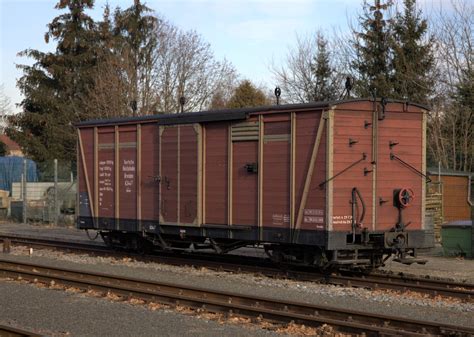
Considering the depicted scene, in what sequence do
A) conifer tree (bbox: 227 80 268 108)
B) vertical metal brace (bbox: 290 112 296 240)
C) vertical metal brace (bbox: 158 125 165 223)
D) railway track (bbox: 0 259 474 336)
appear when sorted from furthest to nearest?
conifer tree (bbox: 227 80 268 108)
vertical metal brace (bbox: 158 125 165 223)
vertical metal brace (bbox: 290 112 296 240)
railway track (bbox: 0 259 474 336)

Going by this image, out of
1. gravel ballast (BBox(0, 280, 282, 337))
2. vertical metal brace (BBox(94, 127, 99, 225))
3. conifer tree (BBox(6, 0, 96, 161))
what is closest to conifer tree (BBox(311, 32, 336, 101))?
conifer tree (BBox(6, 0, 96, 161))

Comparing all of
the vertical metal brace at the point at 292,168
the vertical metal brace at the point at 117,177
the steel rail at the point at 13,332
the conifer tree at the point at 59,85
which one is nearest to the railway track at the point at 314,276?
the vertical metal brace at the point at 117,177

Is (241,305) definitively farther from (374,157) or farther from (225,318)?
(374,157)

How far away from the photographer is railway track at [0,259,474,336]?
8023mm

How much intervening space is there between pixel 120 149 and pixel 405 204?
23.1ft

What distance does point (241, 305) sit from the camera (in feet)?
31.7

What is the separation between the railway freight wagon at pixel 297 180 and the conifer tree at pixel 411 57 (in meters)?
21.5

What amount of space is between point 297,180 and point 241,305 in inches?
136

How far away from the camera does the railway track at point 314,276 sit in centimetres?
1109

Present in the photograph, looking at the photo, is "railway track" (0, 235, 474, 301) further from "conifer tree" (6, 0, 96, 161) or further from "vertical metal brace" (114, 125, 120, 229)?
"conifer tree" (6, 0, 96, 161)

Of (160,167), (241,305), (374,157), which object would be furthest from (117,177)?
(241,305)

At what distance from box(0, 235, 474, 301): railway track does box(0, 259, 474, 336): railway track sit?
2623 mm

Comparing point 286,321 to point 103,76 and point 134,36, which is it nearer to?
point 103,76

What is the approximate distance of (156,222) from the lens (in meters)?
15.0
